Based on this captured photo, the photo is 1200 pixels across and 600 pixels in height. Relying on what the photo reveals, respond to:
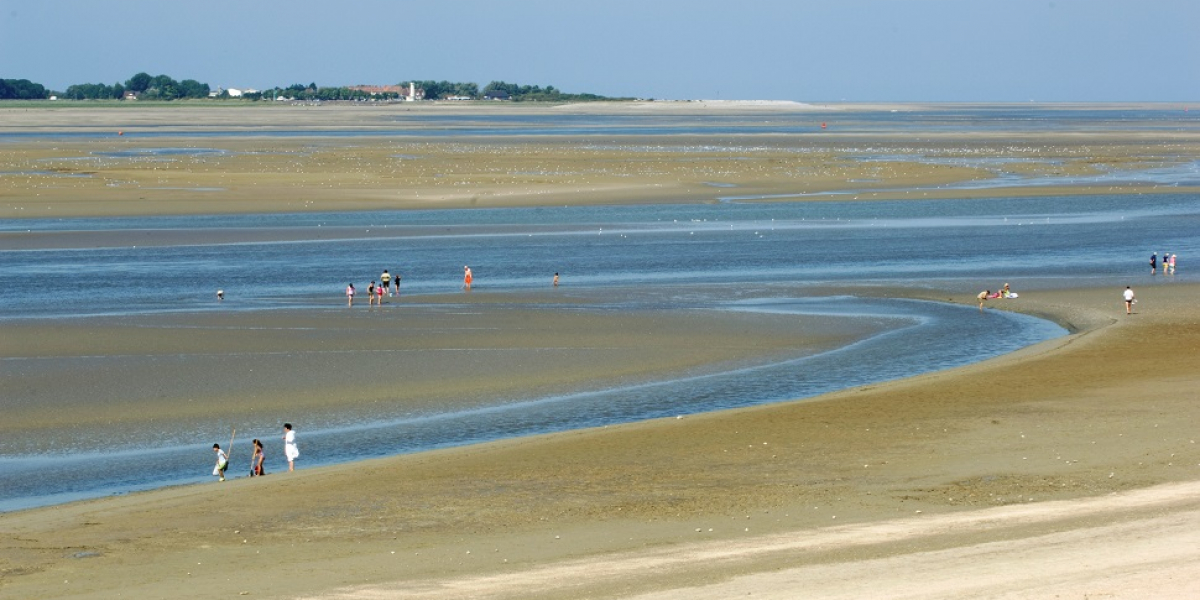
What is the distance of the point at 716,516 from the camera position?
1513 centimetres

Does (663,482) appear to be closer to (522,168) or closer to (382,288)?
(382,288)

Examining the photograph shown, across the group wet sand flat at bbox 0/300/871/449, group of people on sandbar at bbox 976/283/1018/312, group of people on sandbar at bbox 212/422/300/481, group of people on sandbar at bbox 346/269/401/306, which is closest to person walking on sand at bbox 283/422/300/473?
group of people on sandbar at bbox 212/422/300/481

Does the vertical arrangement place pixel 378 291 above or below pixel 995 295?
below

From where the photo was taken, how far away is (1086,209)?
5509 cm

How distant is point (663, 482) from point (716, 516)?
1.80 meters

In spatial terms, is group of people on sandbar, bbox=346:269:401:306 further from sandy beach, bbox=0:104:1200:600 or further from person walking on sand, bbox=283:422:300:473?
person walking on sand, bbox=283:422:300:473

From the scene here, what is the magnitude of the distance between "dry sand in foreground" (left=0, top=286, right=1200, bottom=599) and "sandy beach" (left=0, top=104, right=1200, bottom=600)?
0.05 metres

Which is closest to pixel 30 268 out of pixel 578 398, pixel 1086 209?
pixel 578 398

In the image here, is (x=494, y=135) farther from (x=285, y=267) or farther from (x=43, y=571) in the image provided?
(x=43, y=571)

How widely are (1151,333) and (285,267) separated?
2346 centimetres

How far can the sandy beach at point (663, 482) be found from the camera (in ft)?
41.9

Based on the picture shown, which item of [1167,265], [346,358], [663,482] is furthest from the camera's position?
[1167,265]

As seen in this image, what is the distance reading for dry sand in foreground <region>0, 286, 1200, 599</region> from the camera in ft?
41.3

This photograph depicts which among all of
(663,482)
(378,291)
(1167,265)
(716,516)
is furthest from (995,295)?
(716,516)
